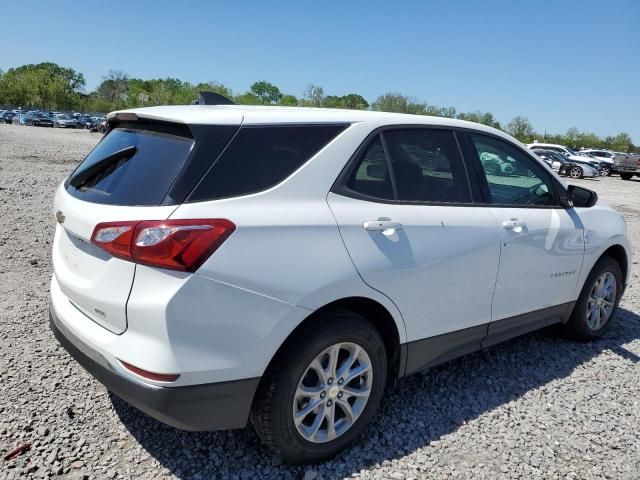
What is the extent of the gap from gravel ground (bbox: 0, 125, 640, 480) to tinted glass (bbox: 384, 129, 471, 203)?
4.38ft

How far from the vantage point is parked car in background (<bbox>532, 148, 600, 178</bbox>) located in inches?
1164

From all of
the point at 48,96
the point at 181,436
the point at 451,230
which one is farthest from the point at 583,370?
the point at 48,96

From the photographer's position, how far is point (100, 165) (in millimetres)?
2666

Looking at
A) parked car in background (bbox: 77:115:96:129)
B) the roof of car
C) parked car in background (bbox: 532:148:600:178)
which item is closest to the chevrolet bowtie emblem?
the roof of car

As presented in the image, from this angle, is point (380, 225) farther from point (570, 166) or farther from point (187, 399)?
point (570, 166)

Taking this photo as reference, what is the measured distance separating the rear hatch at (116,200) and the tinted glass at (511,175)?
1.93m

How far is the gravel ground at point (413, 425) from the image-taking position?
2.57m

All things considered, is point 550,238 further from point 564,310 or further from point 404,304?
point 404,304

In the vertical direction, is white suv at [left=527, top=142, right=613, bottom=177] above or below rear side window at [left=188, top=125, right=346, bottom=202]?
below

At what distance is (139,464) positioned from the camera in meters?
2.52

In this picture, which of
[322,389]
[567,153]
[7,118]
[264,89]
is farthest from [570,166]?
[264,89]

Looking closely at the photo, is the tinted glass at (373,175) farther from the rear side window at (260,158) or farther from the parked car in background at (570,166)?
the parked car in background at (570,166)

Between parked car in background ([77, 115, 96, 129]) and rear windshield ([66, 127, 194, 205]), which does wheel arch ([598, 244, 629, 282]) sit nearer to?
rear windshield ([66, 127, 194, 205])

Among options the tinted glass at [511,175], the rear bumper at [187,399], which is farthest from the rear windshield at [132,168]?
the tinted glass at [511,175]
